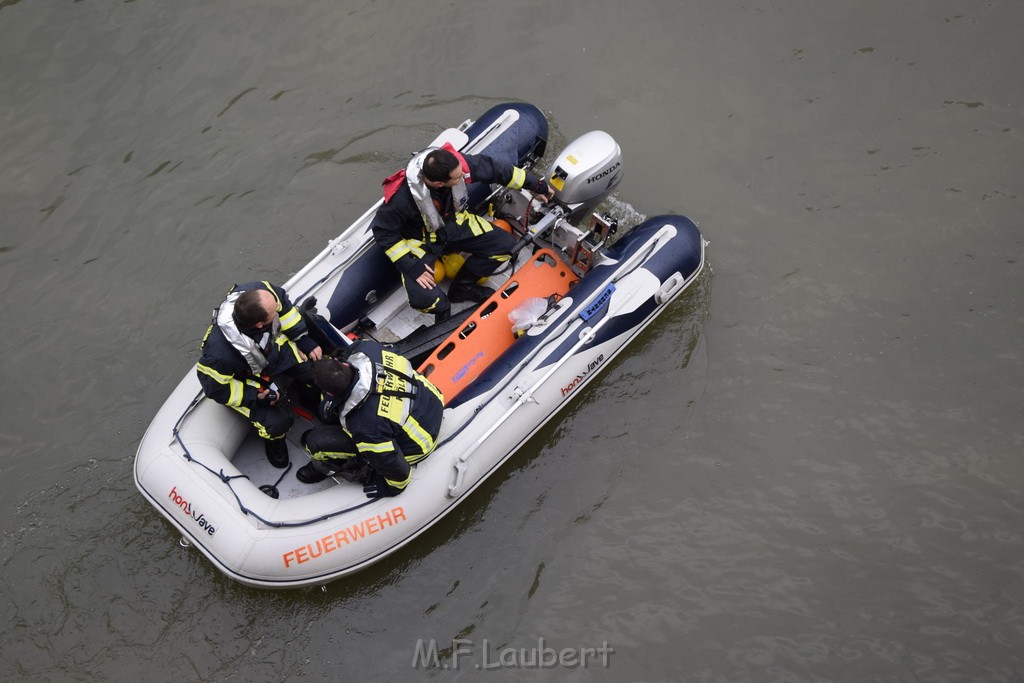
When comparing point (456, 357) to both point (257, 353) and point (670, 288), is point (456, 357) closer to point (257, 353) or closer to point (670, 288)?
point (257, 353)

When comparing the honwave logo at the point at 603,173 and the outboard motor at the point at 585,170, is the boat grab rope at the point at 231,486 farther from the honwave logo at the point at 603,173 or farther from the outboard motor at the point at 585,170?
the honwave logo at the point at 603,173

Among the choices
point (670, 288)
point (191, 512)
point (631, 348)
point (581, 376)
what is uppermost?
point (191, 512)

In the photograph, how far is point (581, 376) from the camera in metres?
4.79

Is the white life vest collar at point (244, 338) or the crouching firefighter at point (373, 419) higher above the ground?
the white life vest collar at point (244, 338)

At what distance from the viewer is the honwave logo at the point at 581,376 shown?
4.75 metres

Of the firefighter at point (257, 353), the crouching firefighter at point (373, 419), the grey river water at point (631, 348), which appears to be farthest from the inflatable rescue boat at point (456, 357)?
the grey river water at point (631, 348)

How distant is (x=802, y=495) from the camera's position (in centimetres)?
477

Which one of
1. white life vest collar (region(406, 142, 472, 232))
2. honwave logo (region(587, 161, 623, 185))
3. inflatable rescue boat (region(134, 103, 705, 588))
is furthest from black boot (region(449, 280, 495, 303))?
honwave logo (region(587, 161, 623, 185))

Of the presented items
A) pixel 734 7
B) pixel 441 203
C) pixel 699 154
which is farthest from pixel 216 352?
pixel 734 7

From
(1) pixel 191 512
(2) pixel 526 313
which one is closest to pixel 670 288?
(2) pixel 526 313

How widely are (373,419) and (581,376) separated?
1416 millimetres

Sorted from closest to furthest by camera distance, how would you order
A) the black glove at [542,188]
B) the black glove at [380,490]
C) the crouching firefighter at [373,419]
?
the crouching firefighter at [373,419], the black glove at [380,490], the black glove at [542,188]

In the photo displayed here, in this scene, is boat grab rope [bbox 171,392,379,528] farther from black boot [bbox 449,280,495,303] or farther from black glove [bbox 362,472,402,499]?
black boot [bbox 449,280,495,303]

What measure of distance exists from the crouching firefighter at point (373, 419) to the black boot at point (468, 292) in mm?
883
